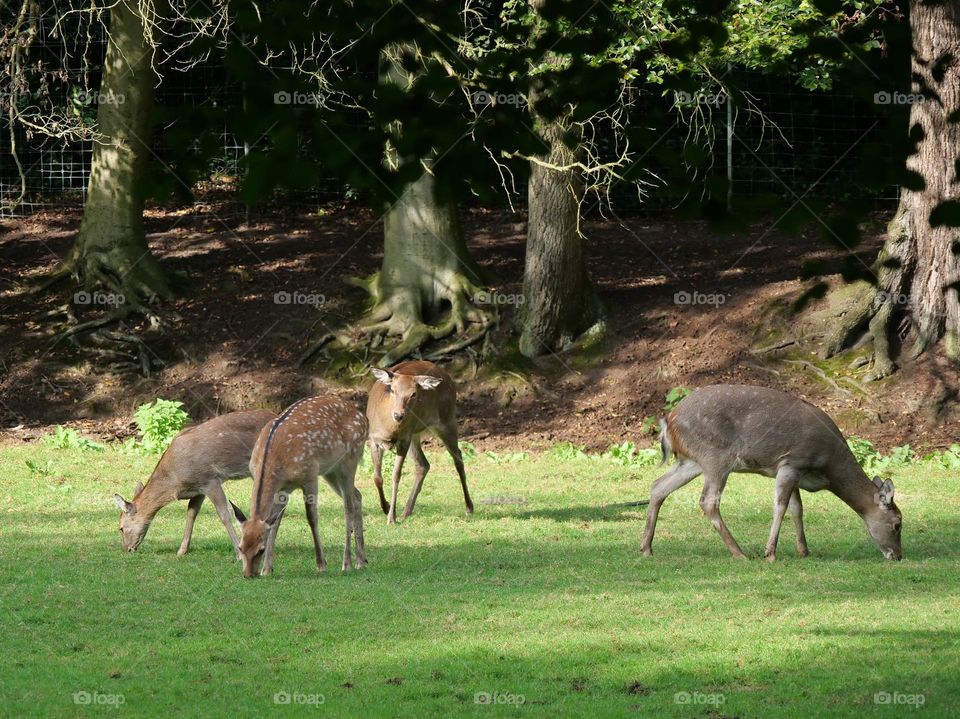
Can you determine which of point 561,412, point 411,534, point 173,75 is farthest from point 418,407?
point 173,75

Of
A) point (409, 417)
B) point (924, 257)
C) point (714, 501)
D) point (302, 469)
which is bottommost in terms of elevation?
point (714, 501)

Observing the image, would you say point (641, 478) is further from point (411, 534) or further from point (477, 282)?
point (477, 282)

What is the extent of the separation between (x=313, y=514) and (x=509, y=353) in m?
8.14

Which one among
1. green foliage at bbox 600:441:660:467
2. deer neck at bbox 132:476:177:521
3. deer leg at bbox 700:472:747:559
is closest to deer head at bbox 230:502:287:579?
deer neck at bbox 132:476:177:521

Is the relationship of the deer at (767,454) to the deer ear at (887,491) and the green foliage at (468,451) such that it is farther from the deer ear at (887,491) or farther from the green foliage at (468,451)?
the green foliage at (468,451)

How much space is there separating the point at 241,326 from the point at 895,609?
12.0 metres

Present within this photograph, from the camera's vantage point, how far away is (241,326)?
18.3m

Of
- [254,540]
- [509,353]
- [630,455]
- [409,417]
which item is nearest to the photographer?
[254,540]

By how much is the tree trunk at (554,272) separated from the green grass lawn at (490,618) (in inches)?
208

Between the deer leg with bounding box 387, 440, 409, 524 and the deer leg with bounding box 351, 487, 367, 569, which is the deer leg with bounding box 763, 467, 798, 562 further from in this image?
the deer leg with bounding box 387, 440, 409, 524

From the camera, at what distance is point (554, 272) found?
54.9 ft

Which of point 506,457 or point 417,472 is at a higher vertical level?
point 417,472

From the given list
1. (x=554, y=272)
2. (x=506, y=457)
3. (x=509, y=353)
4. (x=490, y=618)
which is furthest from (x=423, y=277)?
(x=490, y=618)

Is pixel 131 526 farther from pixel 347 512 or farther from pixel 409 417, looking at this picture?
pixel 409 417
